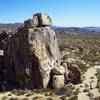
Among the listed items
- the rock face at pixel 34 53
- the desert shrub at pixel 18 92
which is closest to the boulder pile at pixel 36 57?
the rock face at pixel 34 53

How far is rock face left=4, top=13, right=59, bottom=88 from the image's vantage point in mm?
31219

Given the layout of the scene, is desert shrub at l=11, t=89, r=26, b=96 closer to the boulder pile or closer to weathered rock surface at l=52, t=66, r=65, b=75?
the boulder pile

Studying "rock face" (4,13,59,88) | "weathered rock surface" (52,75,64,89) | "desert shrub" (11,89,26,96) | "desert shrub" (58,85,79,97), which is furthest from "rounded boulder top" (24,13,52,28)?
"desert shrub" (58,85,79,97)

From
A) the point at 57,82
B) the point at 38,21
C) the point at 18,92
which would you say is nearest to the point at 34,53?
the point at 57,82

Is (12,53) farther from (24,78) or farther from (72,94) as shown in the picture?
(72,94)

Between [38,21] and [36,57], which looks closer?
[36,57]

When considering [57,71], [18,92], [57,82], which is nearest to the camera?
[18,92]

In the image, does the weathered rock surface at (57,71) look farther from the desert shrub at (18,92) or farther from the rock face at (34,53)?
the desert shrub at (18,92)

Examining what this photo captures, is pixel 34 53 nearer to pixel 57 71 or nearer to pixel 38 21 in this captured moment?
pixel 57 71

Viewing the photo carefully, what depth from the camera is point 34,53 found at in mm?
31203

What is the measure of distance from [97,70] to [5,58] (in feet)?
39.2

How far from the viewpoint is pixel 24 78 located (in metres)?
31.9

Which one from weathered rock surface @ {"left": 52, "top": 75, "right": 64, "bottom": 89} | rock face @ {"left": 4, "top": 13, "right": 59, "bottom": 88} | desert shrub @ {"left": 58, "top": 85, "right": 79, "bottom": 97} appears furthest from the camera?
rock face @ {"left": 4, "top": 13, "right": 59, "bottom": 88}

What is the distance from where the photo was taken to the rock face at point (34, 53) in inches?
1229
